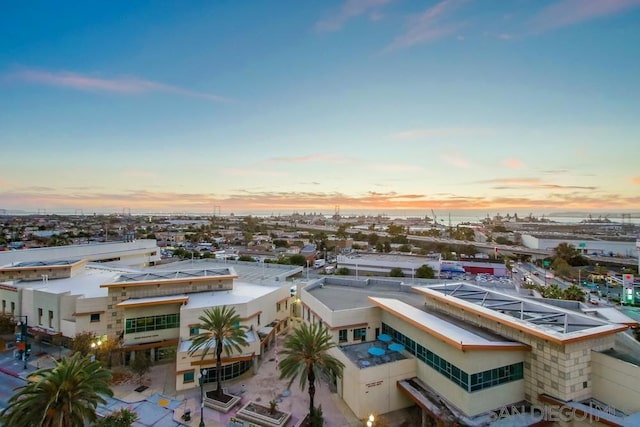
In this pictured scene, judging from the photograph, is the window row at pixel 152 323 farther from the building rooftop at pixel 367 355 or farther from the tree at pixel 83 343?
the building rooftop at pixel 367 355

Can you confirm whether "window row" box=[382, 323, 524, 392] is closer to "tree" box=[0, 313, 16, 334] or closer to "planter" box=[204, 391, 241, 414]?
"planter" box=[204, 391, 241, 414]

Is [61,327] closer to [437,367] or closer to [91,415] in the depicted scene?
[91,415]

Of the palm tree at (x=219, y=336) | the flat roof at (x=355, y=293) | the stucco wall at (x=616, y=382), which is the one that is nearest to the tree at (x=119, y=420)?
the palm tree at (x=219, y=336)

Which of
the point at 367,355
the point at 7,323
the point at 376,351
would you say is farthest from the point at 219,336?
the point at 7,323

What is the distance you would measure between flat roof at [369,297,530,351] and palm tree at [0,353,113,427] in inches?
798

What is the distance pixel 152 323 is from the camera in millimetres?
33312

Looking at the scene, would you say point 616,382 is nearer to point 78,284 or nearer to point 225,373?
point 225,373

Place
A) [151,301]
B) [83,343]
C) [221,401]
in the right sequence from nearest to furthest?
[221,401], [83,343], [151,301]

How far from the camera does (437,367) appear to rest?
2300 cm

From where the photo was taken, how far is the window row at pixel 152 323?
3266 centimetres

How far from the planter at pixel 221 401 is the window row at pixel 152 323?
978 cm

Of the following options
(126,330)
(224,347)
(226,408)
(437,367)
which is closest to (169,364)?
(126,330)

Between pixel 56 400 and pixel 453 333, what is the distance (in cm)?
2254

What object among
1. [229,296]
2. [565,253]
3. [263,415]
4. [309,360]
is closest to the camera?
[309,360]
